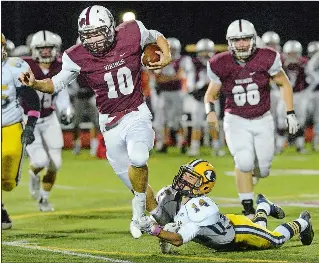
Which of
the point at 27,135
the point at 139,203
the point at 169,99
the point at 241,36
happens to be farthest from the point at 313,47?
the point at 139,203

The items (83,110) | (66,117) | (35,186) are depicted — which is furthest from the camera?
(83,110)

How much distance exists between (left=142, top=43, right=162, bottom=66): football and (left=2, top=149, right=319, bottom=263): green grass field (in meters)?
0.90

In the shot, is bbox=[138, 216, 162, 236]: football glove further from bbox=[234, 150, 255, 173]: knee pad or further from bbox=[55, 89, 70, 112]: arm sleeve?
bbox=[55, 89, 70, 112]: arm sleeve

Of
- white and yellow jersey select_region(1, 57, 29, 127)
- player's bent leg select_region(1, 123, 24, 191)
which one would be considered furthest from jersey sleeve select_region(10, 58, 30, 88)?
player's bent leg select_region(1, 123, 24, 191)

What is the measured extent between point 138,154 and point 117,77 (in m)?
0.43

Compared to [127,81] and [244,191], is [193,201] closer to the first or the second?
[127,81]

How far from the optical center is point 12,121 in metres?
5.18

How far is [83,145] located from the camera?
38.2ft

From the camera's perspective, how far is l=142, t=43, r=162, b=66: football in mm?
Result: 4332

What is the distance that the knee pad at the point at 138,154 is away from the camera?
421cm

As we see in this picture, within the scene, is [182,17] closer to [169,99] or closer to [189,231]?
[169,99]

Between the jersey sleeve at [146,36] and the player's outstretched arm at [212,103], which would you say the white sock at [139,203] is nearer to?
the jersey sleeve at [146,36]

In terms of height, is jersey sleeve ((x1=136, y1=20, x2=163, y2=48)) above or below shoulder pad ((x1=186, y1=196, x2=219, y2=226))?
above

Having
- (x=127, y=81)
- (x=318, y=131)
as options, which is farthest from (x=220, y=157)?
(x=127, y=81)
